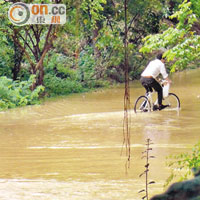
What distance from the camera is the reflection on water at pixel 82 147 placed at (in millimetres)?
7949

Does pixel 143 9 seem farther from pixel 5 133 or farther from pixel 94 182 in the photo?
pixel 94 182

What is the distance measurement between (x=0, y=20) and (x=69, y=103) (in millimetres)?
3996

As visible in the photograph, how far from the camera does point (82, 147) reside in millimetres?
11789

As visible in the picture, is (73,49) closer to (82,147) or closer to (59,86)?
(59,86)

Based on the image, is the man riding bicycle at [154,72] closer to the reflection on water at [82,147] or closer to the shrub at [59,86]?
the reflection on water at [82,147]

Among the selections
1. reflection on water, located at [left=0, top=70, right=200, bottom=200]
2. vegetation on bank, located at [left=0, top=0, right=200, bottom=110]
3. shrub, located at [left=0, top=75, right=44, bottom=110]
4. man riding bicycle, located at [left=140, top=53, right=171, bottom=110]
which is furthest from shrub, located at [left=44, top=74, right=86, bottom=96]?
man riding bicycle, located at [left=140, top=53, right=171, bottom=110]

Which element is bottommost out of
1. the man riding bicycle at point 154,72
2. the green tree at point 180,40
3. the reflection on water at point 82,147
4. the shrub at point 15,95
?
the reflection on water at point 82,147

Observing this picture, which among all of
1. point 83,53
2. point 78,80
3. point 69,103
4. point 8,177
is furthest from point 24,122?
point 83,53

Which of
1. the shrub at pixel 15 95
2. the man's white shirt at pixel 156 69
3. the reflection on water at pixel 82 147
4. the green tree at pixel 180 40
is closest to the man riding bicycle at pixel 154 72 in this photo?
the man's white shirt at pixel 156 69

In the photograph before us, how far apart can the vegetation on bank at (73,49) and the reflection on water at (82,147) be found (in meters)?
2.05

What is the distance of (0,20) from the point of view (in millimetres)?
21609

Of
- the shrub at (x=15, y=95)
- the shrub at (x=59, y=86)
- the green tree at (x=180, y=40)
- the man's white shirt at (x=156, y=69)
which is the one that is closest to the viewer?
the green tree at (x=180, y=40)

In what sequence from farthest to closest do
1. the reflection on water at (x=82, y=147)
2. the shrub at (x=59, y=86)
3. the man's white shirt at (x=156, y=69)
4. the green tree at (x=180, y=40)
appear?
the shrub at (x=59, y=86) < the man's white shirt at (x=156, y=69) < the green tree at (x=180, y=40) < the reflection on water at (x=82, y=147)

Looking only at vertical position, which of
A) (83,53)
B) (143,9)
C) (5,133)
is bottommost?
(5,133)
